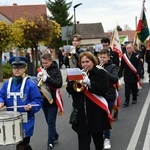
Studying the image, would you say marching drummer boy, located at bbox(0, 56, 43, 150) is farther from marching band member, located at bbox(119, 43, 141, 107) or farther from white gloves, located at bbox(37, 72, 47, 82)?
marching band member, located at bbox(119, 43, 141, 107)

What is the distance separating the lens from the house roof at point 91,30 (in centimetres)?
8875

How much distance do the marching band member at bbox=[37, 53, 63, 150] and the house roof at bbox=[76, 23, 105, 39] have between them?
269 ft

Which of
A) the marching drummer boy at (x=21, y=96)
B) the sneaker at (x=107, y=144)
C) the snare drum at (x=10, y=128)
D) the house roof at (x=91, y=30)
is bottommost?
the sneaker at (x=107, y=144)

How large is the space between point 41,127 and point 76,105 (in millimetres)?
3547

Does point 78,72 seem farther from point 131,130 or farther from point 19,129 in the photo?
point 131,130

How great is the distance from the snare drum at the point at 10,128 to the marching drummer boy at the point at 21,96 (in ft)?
1.29

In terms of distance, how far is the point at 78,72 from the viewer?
438 centimetres

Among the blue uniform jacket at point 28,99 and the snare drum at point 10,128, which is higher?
the blue uniform jacket at point 28,99

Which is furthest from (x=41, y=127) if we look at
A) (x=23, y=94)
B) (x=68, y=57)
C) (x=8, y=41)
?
(x=8, y=41)

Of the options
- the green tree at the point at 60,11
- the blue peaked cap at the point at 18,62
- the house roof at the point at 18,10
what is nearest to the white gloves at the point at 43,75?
the blue peaked cap at the point at 18,62

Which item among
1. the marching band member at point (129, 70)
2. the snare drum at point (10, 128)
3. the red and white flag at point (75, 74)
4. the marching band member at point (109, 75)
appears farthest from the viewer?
the marching band member at point (129, 70)

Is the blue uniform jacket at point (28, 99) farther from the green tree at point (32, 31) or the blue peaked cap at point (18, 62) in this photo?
the green tree at point (32, 31)

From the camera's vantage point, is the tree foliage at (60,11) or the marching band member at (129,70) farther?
the tree foliage at (60,11)

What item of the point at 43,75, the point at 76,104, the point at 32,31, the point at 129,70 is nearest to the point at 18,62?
the point at 76,104
